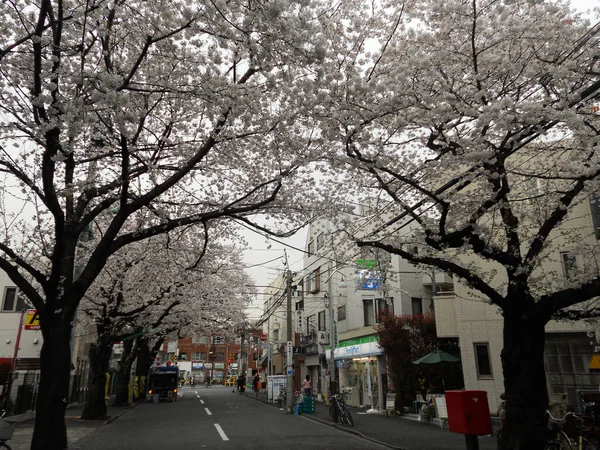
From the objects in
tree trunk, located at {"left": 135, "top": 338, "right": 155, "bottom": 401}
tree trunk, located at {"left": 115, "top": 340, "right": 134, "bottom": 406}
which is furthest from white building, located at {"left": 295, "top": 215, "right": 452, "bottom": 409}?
tree trunk, located at {"left": 135, "top": 338, "right": 155, "bottom": 401}

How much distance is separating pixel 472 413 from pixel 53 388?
7312 mm

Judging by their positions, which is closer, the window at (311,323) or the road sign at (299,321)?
the road sign at (299,321)

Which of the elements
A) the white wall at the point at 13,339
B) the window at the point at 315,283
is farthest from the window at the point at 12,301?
the window at the point at 315,283

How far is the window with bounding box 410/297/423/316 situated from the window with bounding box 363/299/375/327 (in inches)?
111

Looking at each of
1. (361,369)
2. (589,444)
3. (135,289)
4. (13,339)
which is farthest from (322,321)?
(589,444)

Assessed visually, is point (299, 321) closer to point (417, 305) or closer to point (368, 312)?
point (368, 312)

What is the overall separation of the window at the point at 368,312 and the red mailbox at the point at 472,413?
17002mm

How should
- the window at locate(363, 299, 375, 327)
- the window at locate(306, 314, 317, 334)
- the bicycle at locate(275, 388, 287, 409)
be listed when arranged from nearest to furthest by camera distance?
the window at locate(363, 299, 375, 327)
the bicycle at locate(275, 388, 287, 409)
the window at locate(306, 314, 317, 334)

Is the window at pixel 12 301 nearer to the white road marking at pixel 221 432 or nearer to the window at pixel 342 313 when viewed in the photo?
the white road marking at pixel 221 432

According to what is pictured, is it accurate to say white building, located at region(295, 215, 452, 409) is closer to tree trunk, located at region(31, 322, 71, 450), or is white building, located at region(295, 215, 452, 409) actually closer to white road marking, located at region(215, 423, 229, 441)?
white road marking, located at region(215, 423, 229, 441)

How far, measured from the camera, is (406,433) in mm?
13633

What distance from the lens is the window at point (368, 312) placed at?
25016 mm

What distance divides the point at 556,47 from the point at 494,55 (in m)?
1.06

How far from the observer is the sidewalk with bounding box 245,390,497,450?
11.4 metres
